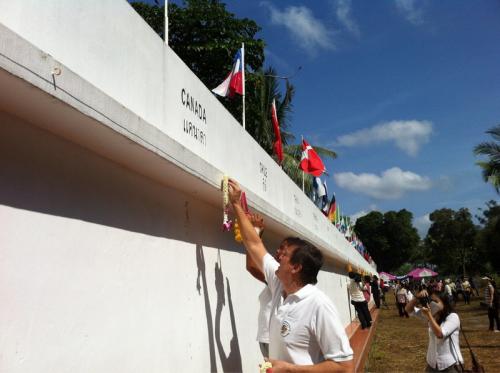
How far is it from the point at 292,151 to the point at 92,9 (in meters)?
17.4

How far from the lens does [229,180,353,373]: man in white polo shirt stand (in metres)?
2.35

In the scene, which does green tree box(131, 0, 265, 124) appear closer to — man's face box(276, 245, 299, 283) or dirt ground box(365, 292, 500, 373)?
dirt ground box(365, 292, 500, 373)

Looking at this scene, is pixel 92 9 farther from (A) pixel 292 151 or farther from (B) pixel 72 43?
(A) pixel 292 151

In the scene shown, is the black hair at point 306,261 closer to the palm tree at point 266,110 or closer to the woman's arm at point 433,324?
the woman's arm at point 433,324

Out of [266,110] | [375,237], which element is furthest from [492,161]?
[375,237]

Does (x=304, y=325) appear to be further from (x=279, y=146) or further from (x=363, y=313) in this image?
(x=363, y=313)

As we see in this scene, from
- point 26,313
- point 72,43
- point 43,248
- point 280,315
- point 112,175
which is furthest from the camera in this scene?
point 112,175

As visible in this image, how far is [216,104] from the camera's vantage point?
465cm

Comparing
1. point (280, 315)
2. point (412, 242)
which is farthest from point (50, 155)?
point (412, 242)

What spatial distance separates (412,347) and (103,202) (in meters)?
10.8

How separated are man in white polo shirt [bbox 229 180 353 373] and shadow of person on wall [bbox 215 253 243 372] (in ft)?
4.76

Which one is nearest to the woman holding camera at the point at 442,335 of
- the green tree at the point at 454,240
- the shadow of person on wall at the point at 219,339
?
the shadow of person on wall at the point at 219,339

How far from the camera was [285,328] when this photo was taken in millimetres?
2504

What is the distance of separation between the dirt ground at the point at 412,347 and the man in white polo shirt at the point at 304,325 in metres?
7.07
